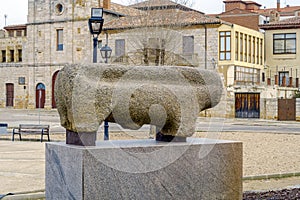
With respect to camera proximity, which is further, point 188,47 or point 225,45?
point 225,45

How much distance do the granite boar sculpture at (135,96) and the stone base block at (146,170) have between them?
0.99 feet

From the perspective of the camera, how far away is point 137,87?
24.8ft

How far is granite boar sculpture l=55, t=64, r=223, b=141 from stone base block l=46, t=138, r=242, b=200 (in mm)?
302

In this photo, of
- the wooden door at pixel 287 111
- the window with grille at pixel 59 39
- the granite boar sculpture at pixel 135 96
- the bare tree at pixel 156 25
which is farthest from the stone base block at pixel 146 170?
the window with grille at pixel 59 39

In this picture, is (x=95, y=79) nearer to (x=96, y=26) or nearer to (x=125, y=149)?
(x=125, y=149)

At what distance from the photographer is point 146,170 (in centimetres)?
748

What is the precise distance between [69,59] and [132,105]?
45.9m

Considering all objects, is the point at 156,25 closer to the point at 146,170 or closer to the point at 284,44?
the point at 146,170

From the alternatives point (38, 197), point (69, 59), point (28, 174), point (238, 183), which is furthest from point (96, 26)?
point (69, 59)

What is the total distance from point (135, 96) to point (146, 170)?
3.12 feet

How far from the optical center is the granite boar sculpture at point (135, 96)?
7.11m

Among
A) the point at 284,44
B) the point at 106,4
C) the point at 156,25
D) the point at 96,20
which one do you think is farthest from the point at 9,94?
the point at 96,20

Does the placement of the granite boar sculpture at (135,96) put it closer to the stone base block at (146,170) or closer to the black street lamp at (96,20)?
the stone base block at (146,170)

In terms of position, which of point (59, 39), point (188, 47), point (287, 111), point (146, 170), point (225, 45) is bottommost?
point (287, 111)
